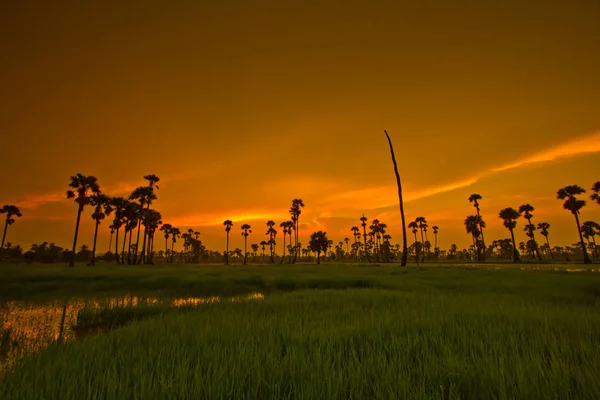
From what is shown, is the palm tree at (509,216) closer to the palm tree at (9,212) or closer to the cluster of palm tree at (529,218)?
the cluster of palm tree at (529,218)

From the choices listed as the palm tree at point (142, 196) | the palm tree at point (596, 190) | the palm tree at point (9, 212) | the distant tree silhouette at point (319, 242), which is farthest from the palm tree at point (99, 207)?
the palm tree at point (596, 190)

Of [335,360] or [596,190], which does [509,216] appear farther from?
[335,360]

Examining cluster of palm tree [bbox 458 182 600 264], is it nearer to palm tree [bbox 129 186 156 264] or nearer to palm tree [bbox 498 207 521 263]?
palm tree [bbox 498 207 521 263]

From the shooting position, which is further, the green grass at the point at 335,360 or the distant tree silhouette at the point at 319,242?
the distant tree silhouette at the point at 319,242

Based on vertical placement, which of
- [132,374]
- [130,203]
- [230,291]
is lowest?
[230,291]

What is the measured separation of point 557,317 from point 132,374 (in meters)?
9.08

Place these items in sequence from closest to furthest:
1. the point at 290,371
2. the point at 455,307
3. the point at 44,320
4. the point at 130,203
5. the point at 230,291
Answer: the point at 290,371 → the point at 455,307 → the point at 44,320 → the point at 230,291 → the point at 130,203

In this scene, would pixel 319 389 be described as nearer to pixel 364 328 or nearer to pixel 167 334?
pixel 364 328

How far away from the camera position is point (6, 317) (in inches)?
374

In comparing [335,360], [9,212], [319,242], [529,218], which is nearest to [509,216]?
[529,218]

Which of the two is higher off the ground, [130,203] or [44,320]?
[130,203]

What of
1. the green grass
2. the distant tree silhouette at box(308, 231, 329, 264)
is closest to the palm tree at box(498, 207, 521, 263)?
the distant tree silhouette at box(308, 231, 329, 264)

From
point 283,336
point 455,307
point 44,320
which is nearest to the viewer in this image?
point 283,336

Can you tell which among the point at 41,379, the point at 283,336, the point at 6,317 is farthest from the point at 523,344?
the point at 6,317
